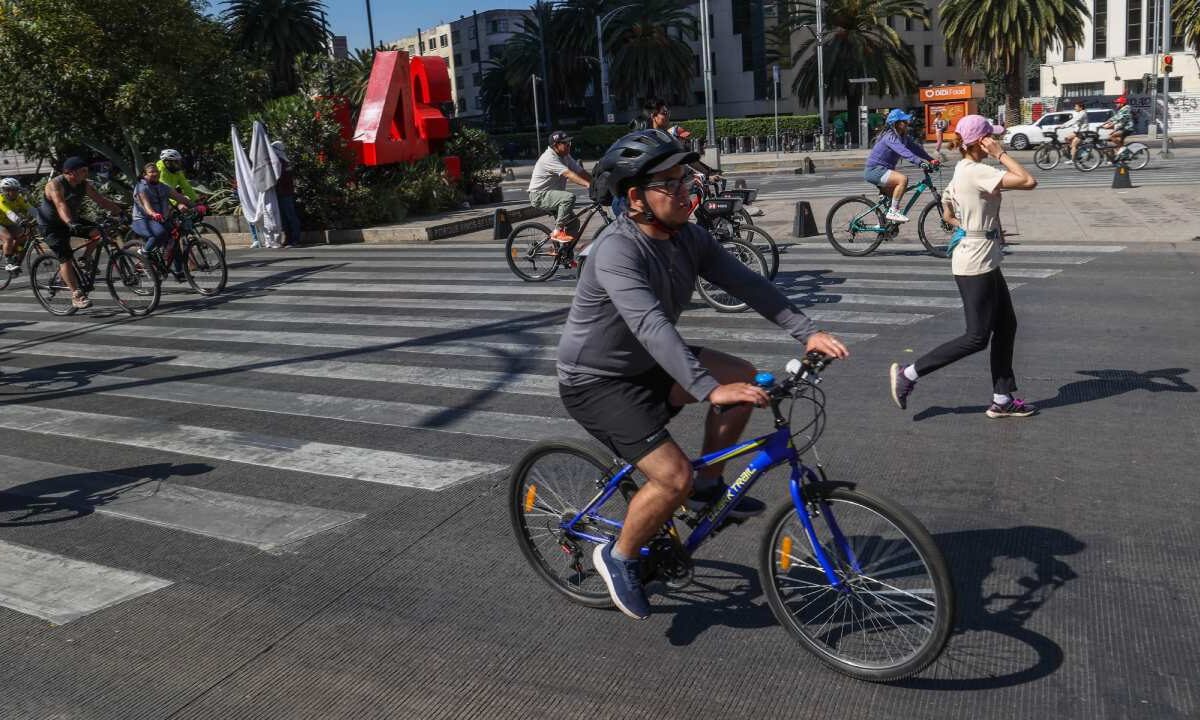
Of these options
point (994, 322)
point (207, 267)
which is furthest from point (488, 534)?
point (207, 267)

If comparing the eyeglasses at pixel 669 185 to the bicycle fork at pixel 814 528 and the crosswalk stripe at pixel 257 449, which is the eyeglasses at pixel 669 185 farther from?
the crosswalk stripe at pixel 257 449

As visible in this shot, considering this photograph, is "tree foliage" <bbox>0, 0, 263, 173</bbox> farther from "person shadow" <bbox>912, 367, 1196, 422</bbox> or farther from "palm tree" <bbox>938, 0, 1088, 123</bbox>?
"palm tree" <bbox>938, 0, 1088, 123</bbox>

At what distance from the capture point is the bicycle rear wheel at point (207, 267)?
13.8 meters

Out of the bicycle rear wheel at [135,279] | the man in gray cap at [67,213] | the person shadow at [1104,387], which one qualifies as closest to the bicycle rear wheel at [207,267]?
the bicycle rear wheel at [135,279]

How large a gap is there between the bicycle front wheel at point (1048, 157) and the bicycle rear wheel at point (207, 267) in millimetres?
22979

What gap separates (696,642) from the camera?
13.0ft

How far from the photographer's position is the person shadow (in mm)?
6773

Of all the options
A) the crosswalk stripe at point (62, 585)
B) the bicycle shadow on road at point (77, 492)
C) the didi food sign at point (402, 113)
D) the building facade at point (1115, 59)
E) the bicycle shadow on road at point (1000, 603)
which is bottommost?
the bicycle shadow on road at point (1000, 603)

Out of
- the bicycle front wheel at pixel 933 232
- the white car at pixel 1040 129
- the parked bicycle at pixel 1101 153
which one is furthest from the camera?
the white car at pixel 1040 129

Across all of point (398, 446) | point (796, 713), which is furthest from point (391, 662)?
point (398, 446)

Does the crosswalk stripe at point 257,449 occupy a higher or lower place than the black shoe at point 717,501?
lower

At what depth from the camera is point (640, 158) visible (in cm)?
357

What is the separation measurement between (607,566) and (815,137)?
49016mm

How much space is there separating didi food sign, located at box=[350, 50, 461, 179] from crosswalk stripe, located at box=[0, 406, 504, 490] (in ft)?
44.6
